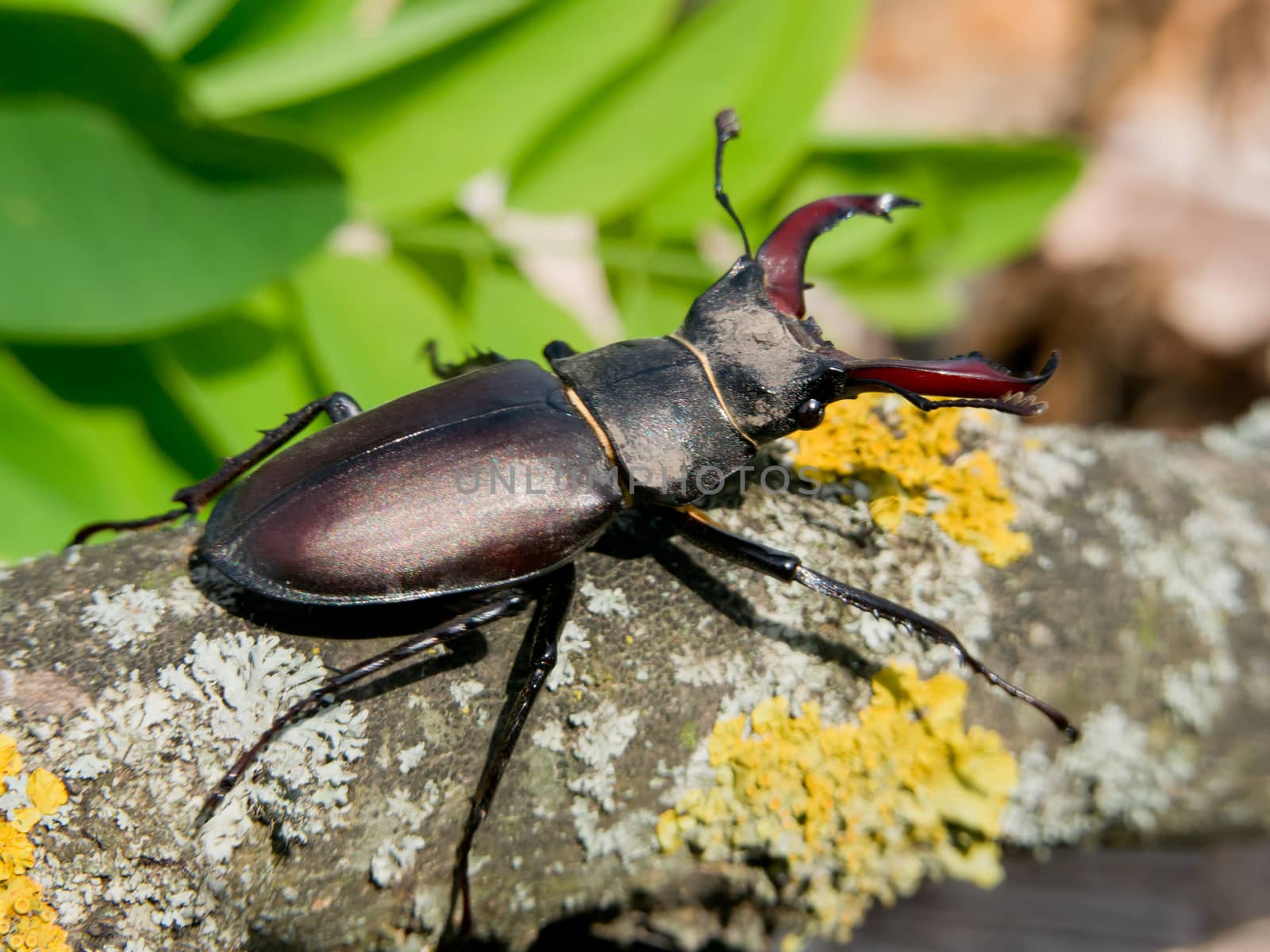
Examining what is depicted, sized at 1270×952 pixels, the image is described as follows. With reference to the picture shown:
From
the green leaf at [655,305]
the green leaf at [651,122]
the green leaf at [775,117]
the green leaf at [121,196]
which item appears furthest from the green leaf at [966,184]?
the green leaf at [121,196]

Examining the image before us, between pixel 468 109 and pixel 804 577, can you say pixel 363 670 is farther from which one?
pixel 468 109

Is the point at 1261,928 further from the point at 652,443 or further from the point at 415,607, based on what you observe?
the point at 415,607

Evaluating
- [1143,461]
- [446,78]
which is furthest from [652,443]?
[1143,461]

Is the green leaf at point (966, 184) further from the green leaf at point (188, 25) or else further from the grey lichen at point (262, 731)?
the grey lichen at point (262, 731)

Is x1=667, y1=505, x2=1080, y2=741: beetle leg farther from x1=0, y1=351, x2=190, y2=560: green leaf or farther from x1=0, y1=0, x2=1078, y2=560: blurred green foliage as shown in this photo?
x1=0, y1=351, x2=190, y2=560: green leaf

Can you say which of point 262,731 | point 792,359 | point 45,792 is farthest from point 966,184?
point 45,792

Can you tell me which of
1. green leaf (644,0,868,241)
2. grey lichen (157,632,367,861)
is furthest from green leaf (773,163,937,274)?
grey lichen (157,632,367,861)
